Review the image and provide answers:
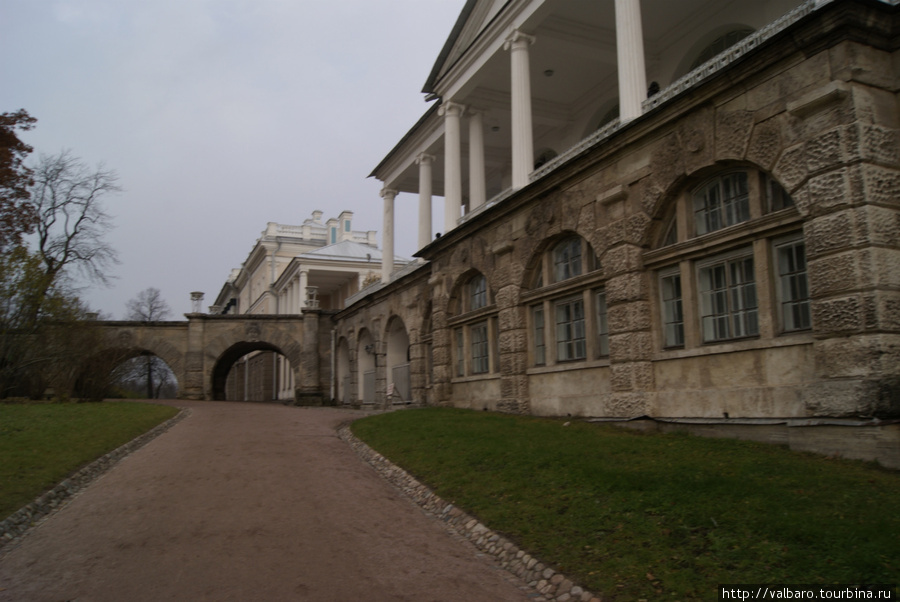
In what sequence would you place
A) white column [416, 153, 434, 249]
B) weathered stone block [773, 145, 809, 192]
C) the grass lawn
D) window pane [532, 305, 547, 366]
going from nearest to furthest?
the grass lawn
weathered stone block [773, 145, 809, 192]
window pane [532, 305, 547, 366]
white column [416, 153, 434, 249]

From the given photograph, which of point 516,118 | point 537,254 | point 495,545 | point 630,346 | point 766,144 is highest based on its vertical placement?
point 516,118

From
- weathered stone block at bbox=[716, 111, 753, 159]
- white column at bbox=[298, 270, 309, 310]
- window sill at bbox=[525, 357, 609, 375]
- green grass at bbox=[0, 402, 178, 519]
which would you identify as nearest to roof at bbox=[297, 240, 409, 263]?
white column at bbox=[298, 270, 309, 310]

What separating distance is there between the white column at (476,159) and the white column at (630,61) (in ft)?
26.6

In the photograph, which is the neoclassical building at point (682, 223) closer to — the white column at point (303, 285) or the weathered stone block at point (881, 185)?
the weathered stone block at point (881, 185)

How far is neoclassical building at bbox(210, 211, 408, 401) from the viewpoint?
153 ft

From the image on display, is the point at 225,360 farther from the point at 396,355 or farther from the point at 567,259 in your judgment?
Answer: the point at 567,259

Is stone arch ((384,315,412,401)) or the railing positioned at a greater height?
the railing

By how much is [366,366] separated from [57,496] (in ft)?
63.8

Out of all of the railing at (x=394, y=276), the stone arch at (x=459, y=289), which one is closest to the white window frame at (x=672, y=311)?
the stone arch at (x=459, y=289)

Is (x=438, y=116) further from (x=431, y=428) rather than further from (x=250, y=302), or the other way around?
(x=250, y=302)

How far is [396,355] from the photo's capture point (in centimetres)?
2617

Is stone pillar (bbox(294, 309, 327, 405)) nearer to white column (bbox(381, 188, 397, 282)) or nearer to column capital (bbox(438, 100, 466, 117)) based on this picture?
white column (bbox(381, 188, 397, 282))

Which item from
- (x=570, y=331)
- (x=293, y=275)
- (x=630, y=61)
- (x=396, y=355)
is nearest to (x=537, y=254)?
(x=570, y=331)

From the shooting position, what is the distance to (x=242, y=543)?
24.8 feet
